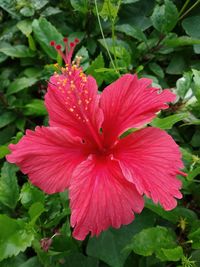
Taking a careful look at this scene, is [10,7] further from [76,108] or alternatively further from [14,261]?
[14,261]

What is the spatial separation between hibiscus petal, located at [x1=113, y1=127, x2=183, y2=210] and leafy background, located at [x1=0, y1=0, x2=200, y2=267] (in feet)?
0.54

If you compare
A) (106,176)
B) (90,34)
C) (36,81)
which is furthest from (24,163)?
(90,34)

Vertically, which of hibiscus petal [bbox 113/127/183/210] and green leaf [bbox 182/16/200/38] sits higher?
hibiscus petal [bbox 113/127/183/210]

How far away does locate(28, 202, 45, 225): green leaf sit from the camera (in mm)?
1200

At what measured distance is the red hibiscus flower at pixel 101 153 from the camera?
3.41ft

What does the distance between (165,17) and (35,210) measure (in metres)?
0.91

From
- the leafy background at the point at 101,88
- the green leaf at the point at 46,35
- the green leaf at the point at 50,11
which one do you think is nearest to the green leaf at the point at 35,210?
the leafy background at the point at 101,88

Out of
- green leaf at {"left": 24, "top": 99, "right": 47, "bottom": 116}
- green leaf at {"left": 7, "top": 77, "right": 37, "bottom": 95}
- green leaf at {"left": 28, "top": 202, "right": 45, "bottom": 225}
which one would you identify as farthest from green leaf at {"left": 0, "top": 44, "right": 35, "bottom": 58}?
green leaf at {"left": 28, "top": 202, "right": 45, "bottom": 225}

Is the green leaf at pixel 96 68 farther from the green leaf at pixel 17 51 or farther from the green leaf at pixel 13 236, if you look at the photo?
the green leaf at pixel 13 236

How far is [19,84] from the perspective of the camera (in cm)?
166

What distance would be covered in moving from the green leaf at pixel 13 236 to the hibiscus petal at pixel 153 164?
338mm

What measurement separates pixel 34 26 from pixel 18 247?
88 centimetres

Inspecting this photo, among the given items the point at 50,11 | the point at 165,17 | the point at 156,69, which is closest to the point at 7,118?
the point at 50,11

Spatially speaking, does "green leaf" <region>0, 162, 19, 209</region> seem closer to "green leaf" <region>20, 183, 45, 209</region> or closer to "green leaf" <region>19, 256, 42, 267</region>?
"green leaf" <region>20, 183, 45, 209</region>
